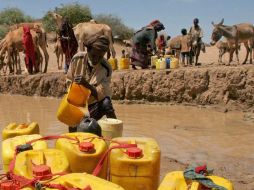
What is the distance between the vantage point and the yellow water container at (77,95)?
3832 mm

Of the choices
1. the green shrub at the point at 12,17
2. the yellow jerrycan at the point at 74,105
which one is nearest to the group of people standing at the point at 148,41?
the yellow jerrycan at the point at 74,105

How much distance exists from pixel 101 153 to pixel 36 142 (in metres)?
0.54

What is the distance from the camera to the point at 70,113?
12.5 ft

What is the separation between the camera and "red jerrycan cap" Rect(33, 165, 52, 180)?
2.31m

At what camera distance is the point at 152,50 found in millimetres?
11773

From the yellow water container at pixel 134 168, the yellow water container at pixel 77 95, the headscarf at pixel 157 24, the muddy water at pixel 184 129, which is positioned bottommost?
the muddy water at pixel 184 129

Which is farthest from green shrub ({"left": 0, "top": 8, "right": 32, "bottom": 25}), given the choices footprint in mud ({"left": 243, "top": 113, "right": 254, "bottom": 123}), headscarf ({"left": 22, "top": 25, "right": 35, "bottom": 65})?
footprint in mud ({"left": 243, "top": 113, "right": 254, "bottom": 123})

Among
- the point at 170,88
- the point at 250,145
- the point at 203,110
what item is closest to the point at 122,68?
the point at 170,88

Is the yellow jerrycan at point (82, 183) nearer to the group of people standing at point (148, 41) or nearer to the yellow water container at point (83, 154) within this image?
the yellow water container at point (83, 154)

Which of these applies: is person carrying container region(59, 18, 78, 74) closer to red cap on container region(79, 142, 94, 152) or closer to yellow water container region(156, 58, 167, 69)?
yellow water container region(156, 58, 167, 69)

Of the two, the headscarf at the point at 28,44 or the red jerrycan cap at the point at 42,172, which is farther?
the headscarf at the point at 28,44

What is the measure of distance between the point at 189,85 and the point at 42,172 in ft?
25.7

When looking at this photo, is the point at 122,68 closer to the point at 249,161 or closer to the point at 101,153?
the point at 249,161

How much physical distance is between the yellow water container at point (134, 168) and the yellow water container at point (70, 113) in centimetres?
110
